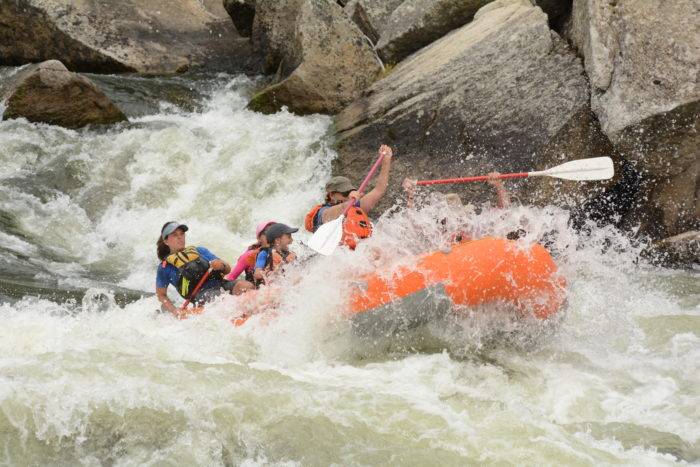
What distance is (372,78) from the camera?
407 inches

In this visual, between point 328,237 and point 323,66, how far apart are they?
195 inches

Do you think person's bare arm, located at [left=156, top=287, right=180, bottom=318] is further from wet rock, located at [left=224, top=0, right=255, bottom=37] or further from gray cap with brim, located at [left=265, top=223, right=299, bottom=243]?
wet rock, located at [left=224, top=0, right=255, bottom=37]

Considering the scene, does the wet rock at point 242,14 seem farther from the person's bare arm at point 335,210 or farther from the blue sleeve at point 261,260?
the blue sleeve at point 261,260

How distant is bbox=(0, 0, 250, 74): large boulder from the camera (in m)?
11.7

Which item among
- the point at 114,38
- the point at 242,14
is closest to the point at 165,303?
the point at 114,38

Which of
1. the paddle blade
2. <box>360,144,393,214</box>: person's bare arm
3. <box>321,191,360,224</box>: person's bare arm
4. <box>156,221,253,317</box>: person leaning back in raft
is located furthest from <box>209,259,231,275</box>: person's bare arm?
the paddle blade

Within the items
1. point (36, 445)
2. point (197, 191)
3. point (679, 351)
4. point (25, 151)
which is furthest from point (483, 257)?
point (25, 151)

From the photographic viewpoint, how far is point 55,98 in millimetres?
9961

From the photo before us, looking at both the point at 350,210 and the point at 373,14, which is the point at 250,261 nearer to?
the point at 350,210

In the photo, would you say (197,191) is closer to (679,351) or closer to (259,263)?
(259,263)

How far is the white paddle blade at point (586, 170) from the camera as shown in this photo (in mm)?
6195

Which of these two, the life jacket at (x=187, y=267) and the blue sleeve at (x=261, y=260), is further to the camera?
the life jacket at (x=187, y=267)

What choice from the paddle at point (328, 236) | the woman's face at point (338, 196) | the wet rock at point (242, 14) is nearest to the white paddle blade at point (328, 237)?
the paddle at point (328, 236)

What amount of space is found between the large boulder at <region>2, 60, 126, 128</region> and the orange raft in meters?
6.03
